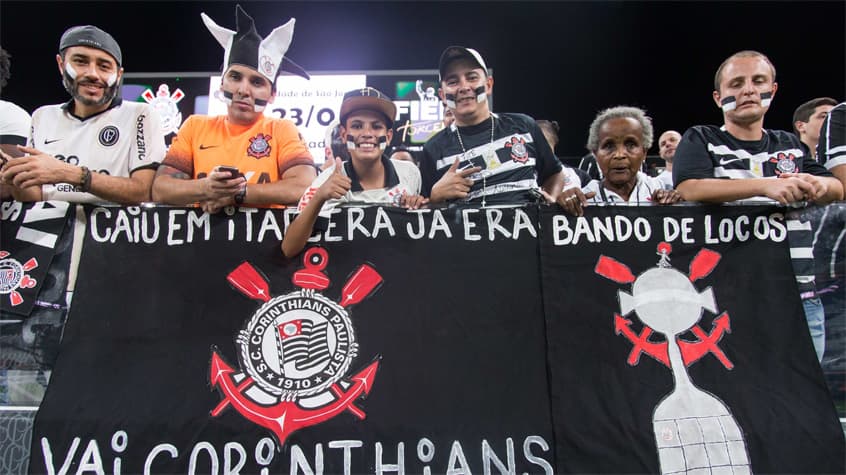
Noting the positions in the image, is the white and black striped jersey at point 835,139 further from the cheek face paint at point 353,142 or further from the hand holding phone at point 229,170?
the hand holding phone at point 229,170

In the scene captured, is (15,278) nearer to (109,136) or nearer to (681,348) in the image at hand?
(109,136)

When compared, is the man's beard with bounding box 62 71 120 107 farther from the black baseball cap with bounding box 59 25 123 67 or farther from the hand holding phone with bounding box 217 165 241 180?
the hand holding phone with bounding box 217 165 241 180

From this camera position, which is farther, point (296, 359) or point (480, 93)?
point (480, 93)

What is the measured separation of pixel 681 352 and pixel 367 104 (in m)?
1.85

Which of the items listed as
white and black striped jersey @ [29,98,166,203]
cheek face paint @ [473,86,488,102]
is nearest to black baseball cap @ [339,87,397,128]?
cheek face paint @ [473,86,488,102]

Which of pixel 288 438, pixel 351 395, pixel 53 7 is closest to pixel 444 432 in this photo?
pixel 351 395

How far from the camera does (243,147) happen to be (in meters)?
2.75

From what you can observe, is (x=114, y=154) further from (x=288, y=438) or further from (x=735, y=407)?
(x=735, y=407)

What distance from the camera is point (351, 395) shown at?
2229 mm

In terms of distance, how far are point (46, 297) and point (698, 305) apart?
2.65 meters

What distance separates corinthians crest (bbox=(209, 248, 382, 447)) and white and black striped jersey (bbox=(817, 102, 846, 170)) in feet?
7.19

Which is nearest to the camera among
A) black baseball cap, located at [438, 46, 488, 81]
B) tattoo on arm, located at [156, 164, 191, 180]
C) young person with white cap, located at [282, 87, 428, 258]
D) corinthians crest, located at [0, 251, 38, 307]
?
corinthians crest, located at [0, 251, 38, 307]

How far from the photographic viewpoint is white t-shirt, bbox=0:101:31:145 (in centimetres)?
283

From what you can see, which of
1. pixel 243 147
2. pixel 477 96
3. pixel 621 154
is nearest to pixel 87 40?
pixel 243 147
